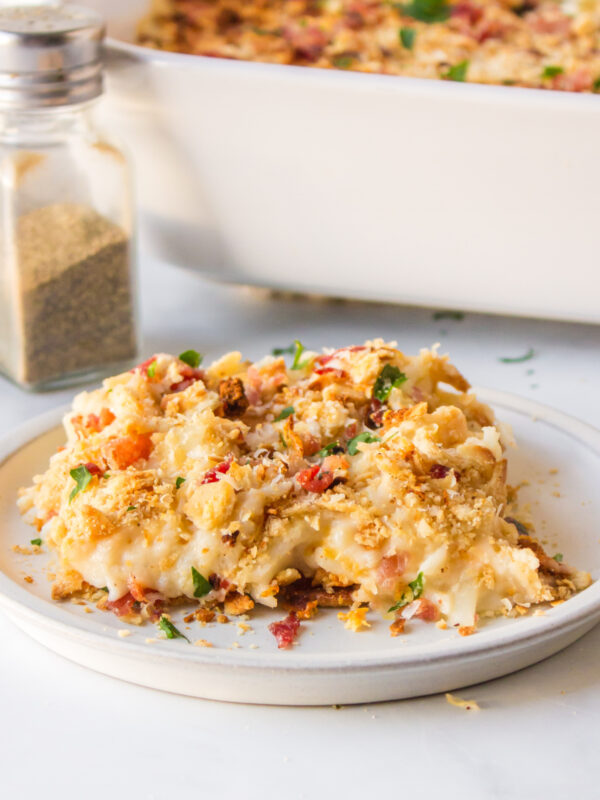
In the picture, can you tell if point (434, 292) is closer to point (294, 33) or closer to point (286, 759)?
point (294, 33)

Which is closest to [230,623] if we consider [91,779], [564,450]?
[91,779]

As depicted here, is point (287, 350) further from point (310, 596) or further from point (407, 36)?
point (310, 596)

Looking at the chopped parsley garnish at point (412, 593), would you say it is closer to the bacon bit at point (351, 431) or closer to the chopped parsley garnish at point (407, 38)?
the bacon bit at point (351, 431)

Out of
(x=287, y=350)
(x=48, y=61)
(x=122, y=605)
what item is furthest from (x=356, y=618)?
(x=48, y=61)

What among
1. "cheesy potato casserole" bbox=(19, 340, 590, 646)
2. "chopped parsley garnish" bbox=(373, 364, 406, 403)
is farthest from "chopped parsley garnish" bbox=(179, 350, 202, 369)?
"chopped parsley garnish" bbox=(373, 364, 406, 403)

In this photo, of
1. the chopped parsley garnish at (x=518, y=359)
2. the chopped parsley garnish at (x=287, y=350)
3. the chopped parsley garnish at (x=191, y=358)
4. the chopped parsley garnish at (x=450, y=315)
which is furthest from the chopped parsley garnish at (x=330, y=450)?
the chopped parsley garnish at (x=450, y=315)

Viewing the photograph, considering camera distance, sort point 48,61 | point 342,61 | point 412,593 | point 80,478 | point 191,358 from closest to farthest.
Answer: point 412,593 → point 80,478 → point 191,358 → point 48,61 → point 342,61

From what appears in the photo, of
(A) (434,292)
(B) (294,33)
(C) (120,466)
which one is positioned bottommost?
(A) (434,292)
